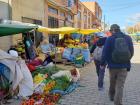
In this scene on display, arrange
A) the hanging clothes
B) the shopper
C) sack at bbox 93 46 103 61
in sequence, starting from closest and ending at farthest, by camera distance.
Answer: the shopper
sack at bbox 93 46 103 61
the hanging clothes

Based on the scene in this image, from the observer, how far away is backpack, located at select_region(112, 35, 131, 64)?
6.80 meters

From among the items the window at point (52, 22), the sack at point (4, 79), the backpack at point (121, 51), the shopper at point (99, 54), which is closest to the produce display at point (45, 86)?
the sack at point (4, 79)

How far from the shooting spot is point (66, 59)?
16.0 m

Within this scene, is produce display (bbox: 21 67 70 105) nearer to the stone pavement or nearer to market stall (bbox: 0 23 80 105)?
market stall (bbox: 0 23 80 105)

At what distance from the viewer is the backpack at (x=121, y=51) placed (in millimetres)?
6801

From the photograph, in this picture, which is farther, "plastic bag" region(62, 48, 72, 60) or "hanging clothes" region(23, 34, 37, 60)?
"plastic bag" region(62, 48, 72, 60)

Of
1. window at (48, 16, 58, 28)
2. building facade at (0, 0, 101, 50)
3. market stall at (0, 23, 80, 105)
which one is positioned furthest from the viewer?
window at (48, 16, 58, 28)

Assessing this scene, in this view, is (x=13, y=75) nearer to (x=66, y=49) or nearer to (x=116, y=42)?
(x=116, y=42)

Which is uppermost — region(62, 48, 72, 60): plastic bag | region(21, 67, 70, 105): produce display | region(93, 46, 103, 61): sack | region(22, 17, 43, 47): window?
region(22, 17, 43, 47): window

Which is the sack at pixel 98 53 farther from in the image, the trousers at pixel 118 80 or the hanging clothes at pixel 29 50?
the hanging clothes at pixel 29 50

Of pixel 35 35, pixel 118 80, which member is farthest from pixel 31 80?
pixel 35 35

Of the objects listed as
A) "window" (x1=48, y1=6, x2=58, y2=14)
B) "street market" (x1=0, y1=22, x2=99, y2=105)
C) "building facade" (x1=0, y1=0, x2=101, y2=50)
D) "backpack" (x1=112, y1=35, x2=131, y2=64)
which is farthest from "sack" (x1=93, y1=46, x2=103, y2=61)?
"window" (x1=48, y1=6, x2=58, y2=14)

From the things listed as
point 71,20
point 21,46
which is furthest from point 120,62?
point 71,20

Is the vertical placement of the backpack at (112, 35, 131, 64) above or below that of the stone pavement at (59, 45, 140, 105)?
above
